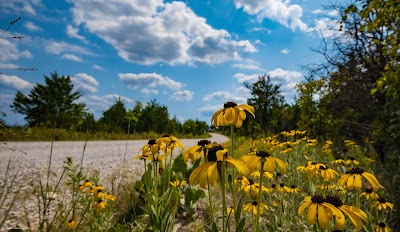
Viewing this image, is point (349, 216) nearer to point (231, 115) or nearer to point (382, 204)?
point (231, 115)

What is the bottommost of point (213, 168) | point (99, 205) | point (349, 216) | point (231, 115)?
point (99, 205)

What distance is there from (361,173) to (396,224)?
2.79 metres

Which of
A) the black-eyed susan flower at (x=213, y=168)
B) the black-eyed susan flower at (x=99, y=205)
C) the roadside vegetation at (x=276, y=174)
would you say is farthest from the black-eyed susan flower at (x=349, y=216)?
the black-eyed susan flower at (x=99, y=205)

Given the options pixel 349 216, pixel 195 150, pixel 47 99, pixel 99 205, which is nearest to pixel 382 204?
pixel 349 216

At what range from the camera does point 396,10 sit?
155 inches

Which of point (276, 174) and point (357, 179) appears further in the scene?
point (276, 174)

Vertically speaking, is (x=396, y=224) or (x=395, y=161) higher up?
(x=395, y=161)

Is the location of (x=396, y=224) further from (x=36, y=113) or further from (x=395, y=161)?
(x=36, y=113)

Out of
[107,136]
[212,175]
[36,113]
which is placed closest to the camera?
[212,175]

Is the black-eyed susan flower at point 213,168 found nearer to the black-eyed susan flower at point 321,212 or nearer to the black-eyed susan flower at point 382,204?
the black-eyed susan flower at point 321,212

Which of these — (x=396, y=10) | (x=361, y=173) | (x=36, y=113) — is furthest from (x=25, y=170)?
(x=36, y=113)

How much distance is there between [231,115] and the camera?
5.16ft

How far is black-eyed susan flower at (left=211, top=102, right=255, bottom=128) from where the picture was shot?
1.55m

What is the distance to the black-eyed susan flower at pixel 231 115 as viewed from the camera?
1.55m
